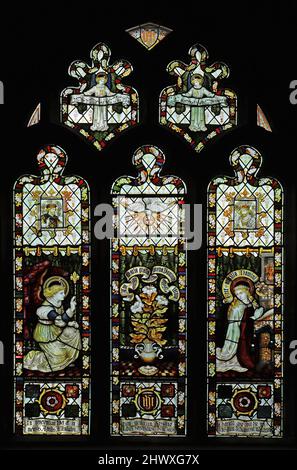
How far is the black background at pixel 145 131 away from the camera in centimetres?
596

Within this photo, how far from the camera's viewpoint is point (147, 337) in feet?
19.8

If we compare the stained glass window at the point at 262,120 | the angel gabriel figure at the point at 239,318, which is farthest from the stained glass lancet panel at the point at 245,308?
the stained glass window at the point at 262,120

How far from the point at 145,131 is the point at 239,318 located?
1.57 metres

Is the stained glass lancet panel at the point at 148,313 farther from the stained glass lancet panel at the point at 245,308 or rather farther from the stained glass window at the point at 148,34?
the stained glass window at the point at 148,34

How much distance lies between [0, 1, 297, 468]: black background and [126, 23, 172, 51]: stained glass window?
0.05 meters

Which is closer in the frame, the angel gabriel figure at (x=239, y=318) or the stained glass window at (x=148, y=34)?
the angel gabriel figure at (x=239, y=318)

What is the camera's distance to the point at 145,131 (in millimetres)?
6129

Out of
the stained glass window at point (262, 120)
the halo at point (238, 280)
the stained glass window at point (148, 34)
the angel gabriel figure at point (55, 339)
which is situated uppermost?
the stained glass window at point (148, 34)

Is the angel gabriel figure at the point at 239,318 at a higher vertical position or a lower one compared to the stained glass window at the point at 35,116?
lower

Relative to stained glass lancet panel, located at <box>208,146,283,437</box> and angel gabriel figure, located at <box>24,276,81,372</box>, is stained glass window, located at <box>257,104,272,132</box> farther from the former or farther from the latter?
angel gabriel figure, located at <box>24,276,81,372</box>

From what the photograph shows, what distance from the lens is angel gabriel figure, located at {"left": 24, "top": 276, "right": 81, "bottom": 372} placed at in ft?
19.7

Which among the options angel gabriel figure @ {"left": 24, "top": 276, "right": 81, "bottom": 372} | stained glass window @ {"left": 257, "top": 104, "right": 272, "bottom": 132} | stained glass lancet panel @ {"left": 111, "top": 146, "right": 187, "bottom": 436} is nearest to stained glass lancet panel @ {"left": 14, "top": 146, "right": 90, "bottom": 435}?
angel gabriel figure @ {"left": 24, "top": 276, "right": 81, "bottom": 372}

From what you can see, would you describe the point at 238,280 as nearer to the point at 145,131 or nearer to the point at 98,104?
the point at 145,131

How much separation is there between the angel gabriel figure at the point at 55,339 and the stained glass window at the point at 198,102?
5.16 ft
